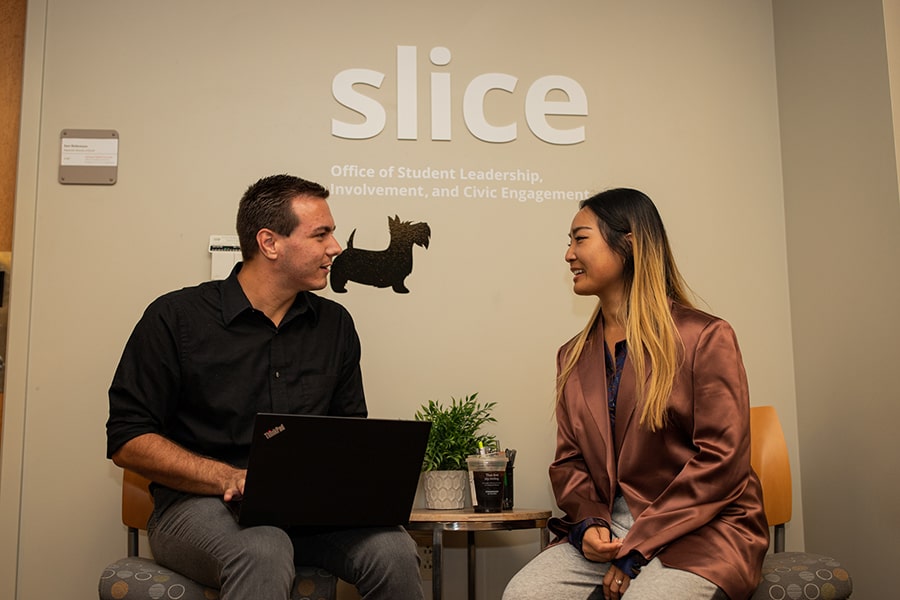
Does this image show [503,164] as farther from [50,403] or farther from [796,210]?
[50,403]

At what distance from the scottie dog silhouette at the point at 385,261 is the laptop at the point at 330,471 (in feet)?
3.47

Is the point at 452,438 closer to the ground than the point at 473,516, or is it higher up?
higher up

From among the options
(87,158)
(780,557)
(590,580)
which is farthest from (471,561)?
(87,158)

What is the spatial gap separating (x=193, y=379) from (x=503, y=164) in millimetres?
1426

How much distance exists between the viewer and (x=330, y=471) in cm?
208

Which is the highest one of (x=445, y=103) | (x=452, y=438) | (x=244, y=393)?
(x=445, y=103)

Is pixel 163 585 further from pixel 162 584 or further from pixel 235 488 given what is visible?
pixel 235 488

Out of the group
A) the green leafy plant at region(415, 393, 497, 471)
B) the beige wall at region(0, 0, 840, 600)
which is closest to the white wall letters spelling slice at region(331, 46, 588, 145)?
the beige wall at region(0, 0, 840, 600)

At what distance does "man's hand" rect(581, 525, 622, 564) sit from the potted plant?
72cm

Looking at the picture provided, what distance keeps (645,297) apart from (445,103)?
128 cm

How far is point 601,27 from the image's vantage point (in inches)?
133

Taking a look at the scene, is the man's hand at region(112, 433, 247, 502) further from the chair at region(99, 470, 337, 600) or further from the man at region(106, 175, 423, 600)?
the chair at region(99, 470, 337, 600)

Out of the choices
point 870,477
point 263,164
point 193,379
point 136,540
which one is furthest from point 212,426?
point 870,477

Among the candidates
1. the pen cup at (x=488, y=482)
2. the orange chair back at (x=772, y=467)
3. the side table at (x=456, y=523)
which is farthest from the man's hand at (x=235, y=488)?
the orange chair back at (x=772, y=467)
